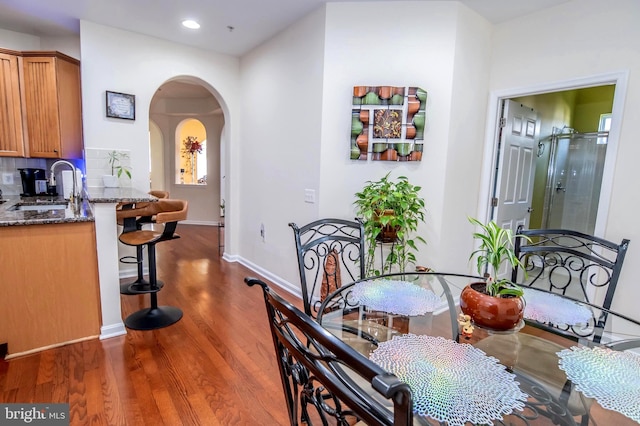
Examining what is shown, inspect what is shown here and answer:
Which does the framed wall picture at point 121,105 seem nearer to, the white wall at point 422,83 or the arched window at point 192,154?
the white wall at point 422,83

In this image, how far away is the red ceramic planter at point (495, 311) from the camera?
121cm

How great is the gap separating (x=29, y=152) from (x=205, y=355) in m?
2.96

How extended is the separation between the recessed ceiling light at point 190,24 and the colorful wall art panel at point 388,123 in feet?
5.95

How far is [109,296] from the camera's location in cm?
244

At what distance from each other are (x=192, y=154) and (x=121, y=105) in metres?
3.94

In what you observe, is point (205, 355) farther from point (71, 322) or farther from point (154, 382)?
point (71, 322)

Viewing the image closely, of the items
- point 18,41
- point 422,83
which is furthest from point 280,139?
point 18,41

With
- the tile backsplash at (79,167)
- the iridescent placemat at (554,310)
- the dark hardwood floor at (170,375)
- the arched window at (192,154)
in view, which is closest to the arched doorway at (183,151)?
the arched window at (192,154)

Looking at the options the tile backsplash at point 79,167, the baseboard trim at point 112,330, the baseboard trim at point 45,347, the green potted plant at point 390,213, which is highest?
the tile backsplash at point 79,167

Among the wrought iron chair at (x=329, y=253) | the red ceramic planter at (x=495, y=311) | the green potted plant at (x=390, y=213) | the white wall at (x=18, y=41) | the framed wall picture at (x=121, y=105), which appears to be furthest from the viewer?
the white wall at (x=18, y=41)

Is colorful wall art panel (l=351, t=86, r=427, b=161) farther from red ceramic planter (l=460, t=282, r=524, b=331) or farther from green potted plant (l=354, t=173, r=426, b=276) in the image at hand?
red ceramic planter (l=460, t=282, r=524, b=331)

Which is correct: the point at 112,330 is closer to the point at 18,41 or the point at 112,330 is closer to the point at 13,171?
the point at 13,171

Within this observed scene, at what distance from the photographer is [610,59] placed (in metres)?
2.47

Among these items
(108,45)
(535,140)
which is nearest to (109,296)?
(108,45)
